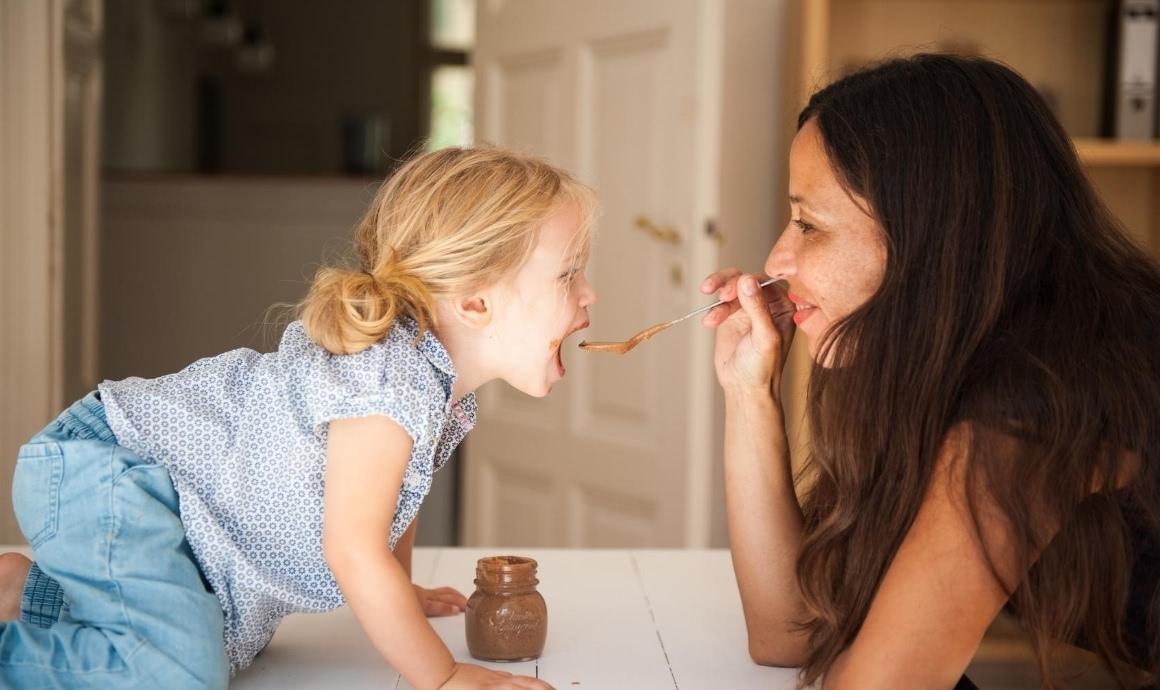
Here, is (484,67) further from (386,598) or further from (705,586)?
(386,598)

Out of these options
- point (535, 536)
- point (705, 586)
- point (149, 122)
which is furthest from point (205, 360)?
point (149, 122)

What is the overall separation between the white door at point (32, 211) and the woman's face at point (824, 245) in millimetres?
1912

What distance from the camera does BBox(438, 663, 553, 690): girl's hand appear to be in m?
1.15

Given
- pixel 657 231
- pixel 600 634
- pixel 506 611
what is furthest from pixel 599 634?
pixel 657 231

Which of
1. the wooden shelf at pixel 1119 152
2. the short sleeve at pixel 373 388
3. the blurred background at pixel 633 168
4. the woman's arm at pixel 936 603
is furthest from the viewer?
the blurred background at pixel 633 168

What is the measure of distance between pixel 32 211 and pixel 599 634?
5.99 feet

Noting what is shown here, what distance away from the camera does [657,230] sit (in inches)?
106

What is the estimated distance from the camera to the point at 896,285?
3.95 ft

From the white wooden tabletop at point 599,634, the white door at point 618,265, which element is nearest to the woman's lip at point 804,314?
the white wooden tabletop at point 599,634

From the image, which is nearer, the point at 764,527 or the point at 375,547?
the point at 375,547

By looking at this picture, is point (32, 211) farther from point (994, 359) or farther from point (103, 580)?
point (994, 359)

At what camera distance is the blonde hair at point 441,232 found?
1.26 m

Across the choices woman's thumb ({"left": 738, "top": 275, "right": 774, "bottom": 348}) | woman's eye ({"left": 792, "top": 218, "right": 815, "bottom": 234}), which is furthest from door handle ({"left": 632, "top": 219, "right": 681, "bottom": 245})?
woman's eye ({"left": 792, "top": 218, "right": 815, "bottom": 234})

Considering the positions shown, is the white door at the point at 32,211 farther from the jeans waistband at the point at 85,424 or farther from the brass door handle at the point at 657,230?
the jeans waistband at the point at 85,424
